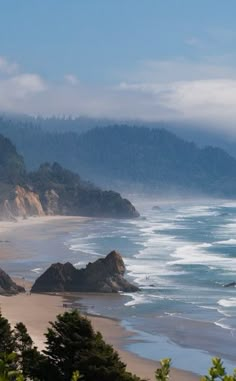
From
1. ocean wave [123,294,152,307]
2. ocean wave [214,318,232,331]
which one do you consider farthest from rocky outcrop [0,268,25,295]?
ocean wave [214,318,232,331]

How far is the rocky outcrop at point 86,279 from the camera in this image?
50531mm

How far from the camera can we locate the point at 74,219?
137 metres

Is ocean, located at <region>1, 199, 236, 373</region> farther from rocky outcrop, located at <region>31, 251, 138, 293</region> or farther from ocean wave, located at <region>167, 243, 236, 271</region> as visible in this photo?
rocky outcrop, located at <region>31, 251, 138, 293</region>

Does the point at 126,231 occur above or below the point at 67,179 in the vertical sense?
below

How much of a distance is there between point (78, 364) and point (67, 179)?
153m

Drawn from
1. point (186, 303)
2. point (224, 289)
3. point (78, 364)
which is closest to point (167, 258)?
point (224, 289)

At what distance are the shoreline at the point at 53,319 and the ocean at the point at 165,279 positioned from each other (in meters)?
0.70

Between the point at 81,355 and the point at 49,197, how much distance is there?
436ft

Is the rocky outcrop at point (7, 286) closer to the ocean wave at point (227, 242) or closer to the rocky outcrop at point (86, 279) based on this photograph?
the rocky outcrop at point (86, 279)

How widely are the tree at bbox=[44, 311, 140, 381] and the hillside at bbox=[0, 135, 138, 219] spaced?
11572 centimetres

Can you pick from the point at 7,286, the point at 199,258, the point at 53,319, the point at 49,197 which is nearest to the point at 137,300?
the point at 53,319

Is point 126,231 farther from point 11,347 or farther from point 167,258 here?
point 11,347

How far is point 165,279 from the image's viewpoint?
184 ft

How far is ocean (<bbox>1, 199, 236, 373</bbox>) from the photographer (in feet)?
116
